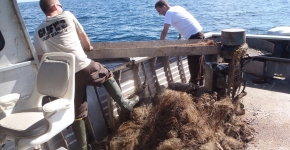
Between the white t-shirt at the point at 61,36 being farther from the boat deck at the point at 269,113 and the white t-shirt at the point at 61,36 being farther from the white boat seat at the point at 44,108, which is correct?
the boat deck at the point at 269,113

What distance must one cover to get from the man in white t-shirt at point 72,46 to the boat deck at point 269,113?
2377 millimetres

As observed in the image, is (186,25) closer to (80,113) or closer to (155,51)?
(155,51)

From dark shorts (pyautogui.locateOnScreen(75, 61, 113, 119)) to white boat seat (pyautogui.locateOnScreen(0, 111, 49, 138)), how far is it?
0.68 meters

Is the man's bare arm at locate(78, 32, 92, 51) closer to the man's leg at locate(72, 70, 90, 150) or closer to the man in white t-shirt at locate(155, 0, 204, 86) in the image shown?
the man's leg at locate(72, 70, 90, 150)

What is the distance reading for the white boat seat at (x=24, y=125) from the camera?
8.79 ft

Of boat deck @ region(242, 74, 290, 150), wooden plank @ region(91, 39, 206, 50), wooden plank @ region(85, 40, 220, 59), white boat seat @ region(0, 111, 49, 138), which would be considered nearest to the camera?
white boat seat @ region(0, 111, 49, 138)

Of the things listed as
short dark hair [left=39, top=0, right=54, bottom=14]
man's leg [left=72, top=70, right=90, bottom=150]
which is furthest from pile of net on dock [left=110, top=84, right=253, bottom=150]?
short dark hair [left=39, top=0, right=54, bottom=14]

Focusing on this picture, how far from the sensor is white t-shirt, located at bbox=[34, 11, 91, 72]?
339 cm

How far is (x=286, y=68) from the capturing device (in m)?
5.97

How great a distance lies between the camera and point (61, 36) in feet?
11.2

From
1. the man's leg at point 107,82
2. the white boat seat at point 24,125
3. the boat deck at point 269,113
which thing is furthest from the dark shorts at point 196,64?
the white boat seat at point 24,125

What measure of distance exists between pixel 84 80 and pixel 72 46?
1.58 ft

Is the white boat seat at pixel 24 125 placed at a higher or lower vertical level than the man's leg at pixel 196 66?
higher

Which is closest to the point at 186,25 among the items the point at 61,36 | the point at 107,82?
the point at 107,82
